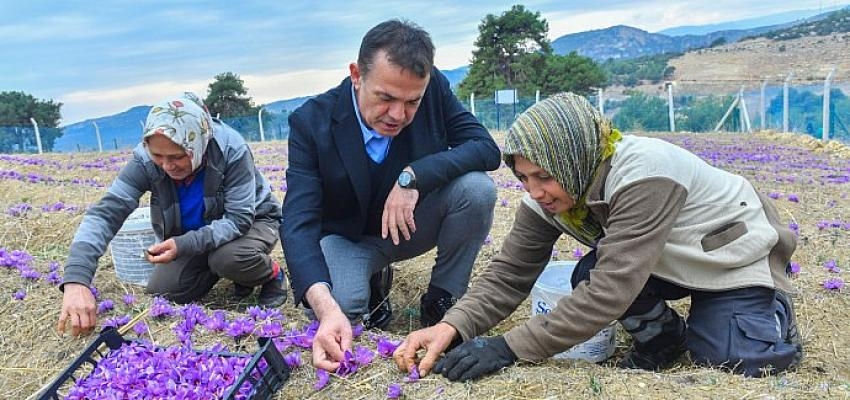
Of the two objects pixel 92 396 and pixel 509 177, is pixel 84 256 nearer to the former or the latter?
pixel 92 396

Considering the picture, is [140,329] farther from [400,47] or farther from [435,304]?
[400,47]

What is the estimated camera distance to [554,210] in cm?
251

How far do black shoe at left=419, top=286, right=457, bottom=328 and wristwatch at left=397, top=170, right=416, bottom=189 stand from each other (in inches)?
28.3

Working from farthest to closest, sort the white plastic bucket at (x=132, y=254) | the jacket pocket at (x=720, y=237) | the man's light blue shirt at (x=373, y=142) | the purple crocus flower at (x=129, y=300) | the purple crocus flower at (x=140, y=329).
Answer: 1. the white plastic bucket at (x=132, y=254)
2. the purple crocus flower at (x=129, y=300)
3. the man's light blue shirt at (x=373, y=142)
4. the purple crocus flower at (x=140, y=329)
5. the jacket pocket at (x=720, y=237)

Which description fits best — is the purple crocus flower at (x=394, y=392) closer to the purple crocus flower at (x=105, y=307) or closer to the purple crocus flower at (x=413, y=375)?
the purple crocus flower at (x=413, y=375)

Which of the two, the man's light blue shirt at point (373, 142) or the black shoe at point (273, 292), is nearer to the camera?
the man's light blue shirt at point (373, 142)

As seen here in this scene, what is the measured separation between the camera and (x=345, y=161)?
10.2 feet

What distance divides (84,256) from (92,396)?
1.04 metres

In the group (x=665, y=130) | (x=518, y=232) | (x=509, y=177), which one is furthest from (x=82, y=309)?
(x=665, y=130)

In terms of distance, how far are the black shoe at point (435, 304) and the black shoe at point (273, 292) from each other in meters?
0.86

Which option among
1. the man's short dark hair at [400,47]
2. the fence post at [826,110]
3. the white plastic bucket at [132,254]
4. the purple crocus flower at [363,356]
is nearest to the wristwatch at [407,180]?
the man's short dark hair at [400,47]

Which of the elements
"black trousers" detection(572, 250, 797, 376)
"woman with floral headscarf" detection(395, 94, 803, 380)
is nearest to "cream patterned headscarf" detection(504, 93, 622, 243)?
"woman with floral headscarf" detection(395, 94, 803, 380)

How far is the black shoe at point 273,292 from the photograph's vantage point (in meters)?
3.84

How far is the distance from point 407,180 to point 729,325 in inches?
55.2
